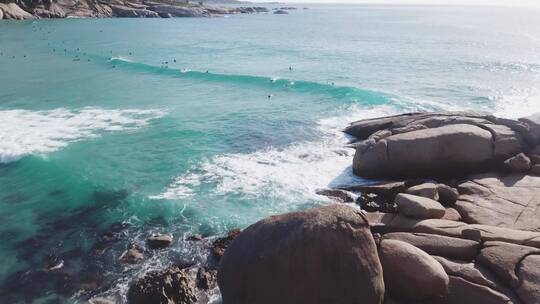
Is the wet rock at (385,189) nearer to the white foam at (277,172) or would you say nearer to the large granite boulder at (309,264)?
the white foam at (277,172)

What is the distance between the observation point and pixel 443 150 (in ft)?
61.5

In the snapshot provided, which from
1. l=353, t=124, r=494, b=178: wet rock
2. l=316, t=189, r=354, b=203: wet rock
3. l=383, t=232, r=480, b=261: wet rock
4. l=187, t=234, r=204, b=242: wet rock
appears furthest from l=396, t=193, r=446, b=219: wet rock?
l=187, t=234, r=204, b=242: wet rock

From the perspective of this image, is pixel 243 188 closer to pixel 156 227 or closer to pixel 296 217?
pixel 156 227

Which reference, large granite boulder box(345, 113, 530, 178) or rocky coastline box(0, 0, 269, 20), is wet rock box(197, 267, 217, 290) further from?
rocky coastline box(0, 0, 269, 20)

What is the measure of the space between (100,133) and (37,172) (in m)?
6.19

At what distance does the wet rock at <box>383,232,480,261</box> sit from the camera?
1165cm

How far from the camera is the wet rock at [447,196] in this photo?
52.4ft

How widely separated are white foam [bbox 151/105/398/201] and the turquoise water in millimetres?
100

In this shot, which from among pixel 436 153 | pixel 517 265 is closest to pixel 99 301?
pixel 517 265

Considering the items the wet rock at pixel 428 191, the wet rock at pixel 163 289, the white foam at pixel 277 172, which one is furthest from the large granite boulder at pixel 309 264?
the white foam at pixel 277 172

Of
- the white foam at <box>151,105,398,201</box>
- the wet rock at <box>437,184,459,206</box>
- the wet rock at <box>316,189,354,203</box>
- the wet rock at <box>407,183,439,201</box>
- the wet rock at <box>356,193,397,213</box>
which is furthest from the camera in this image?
the white foam at <box>151,105,398,201</box>

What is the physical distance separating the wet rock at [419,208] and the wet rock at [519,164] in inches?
231

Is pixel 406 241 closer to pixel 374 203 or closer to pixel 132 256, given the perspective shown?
pixel 374 203

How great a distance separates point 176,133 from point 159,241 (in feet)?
43.6
